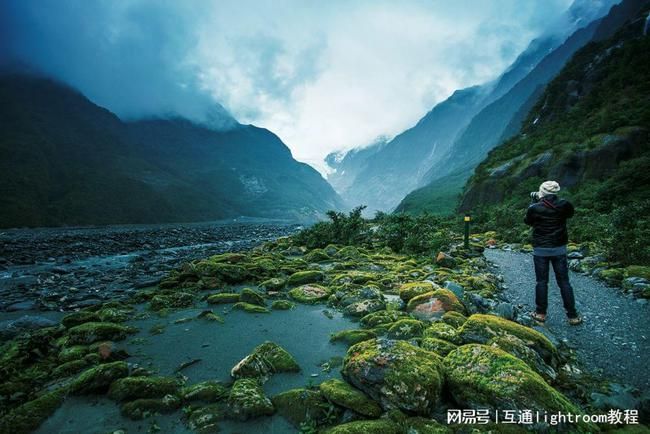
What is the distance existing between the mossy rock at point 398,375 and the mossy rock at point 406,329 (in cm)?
182

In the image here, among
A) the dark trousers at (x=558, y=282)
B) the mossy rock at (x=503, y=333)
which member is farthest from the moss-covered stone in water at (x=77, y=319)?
the dark trousers at (x=558, y=282)

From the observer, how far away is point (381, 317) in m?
7.60

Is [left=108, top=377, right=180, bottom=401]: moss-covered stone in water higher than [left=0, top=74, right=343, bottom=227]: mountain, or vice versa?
[left=0, top=74, right=343, bottom=227]: mountain

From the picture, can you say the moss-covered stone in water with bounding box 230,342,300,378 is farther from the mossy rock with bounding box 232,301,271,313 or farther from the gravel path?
the gravel path

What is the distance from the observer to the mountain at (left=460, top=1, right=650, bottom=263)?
15.0 m

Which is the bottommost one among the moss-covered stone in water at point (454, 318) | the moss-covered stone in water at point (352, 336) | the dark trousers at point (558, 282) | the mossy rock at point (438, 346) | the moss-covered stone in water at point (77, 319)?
the moss-covered stone in water at point (77, 319)

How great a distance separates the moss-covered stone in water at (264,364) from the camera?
533cm

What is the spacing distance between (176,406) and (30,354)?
4.60 m

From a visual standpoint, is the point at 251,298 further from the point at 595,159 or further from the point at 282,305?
the point at 595,159

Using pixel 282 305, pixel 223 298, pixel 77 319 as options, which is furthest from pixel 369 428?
pixel 77 319

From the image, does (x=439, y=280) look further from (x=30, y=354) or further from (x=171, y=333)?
(x=30, y=354)

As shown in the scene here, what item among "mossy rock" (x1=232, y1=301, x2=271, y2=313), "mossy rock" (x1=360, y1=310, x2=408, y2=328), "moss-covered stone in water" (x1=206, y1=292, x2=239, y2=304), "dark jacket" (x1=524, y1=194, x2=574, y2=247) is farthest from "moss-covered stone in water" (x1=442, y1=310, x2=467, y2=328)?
"moss-covered stone in water" (x1=206, y1=292, x2=239, y2=304)

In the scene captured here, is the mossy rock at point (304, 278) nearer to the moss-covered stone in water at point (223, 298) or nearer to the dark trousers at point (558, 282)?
the moss-covered stone in water at point (223, 298)

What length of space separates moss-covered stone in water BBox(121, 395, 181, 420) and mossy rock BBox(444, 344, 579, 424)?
4.21m
